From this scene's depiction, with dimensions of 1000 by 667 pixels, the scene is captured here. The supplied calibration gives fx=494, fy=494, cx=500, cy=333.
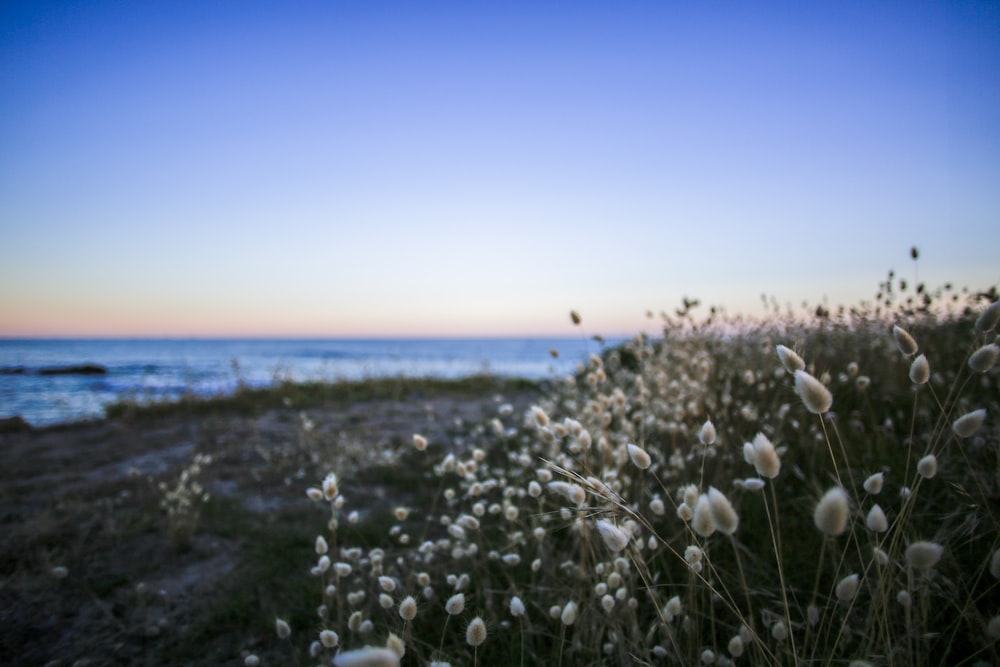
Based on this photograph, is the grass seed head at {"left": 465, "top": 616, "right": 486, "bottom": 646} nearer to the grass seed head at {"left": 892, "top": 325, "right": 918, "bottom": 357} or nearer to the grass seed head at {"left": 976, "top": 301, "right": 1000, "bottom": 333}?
the grass seed head at {"left": 892, "top": 325, "right": 918, "bottom": 357}

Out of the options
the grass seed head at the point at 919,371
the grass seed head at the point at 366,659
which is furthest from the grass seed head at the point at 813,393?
the grass seed head at the point at 366,659

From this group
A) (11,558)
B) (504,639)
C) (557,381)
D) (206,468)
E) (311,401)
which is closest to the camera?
(504,639)

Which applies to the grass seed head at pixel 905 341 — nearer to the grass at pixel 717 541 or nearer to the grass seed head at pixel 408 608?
the grass at pixel 717 541

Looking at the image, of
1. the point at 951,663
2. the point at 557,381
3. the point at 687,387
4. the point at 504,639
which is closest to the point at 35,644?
the point at 504,639

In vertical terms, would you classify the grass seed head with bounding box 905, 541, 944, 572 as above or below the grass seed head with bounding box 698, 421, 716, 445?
below

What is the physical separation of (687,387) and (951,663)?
241 cm

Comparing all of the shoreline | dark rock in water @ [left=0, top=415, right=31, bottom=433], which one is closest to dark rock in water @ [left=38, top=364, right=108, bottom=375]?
the shoreline

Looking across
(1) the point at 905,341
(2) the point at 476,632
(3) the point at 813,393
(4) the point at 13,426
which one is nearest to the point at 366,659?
(2) the point at 476,632

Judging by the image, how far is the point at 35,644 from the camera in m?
2.42

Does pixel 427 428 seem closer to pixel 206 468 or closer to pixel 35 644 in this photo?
pixel 206 468

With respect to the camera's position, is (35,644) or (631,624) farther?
(35,644)

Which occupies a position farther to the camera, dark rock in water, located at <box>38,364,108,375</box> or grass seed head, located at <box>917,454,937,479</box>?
dark rock in water, located at <box>38,364,108,375</box>

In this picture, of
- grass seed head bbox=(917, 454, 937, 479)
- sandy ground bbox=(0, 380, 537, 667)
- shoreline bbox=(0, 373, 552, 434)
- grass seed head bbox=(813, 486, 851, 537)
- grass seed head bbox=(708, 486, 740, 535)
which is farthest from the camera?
shoreline bbox=(0, 373, 552, 434)

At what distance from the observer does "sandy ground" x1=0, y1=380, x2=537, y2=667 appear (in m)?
2.50
